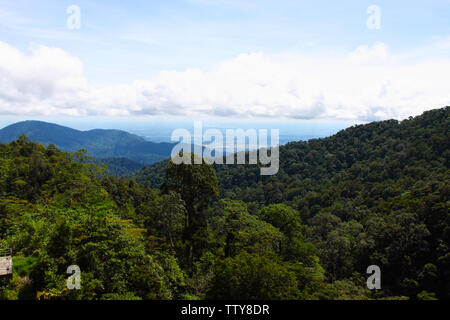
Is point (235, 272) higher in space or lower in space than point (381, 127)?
lower

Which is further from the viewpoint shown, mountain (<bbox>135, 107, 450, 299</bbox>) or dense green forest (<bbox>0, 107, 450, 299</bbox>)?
mountain (<bbox>135, 107, 450, 299</bbox>)

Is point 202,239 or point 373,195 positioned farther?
point 373,195

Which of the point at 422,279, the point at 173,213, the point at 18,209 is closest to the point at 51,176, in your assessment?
the point at 18,209

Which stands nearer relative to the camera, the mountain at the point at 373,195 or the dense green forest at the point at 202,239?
the dense green forest at the point at 202,239

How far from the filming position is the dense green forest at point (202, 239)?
9.81m

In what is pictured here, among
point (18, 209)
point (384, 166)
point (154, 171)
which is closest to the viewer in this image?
point (18, 209)

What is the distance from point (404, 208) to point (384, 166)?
33.7m

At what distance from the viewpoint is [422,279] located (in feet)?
67.8

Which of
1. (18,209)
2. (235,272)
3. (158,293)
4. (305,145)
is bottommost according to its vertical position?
(158,293)

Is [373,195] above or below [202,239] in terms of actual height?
above

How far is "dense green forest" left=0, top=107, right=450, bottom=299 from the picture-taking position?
32.2ft

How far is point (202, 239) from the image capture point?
16.9 m
